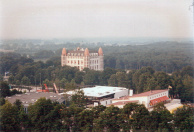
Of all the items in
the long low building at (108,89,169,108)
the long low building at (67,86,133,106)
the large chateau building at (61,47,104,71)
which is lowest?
the long low building at (67,86,133,106)

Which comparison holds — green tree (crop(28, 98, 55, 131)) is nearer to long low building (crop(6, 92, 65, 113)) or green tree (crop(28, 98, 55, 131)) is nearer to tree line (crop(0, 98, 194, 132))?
tree line (crop(0, 98, 194, 132))

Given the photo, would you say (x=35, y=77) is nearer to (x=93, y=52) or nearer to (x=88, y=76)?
(x=88, y=76)

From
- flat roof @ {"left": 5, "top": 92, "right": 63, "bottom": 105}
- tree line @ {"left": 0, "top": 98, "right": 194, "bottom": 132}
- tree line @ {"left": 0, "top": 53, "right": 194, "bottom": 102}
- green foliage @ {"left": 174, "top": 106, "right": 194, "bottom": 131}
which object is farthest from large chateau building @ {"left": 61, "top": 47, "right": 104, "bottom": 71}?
green foliage @ {"left": 174, "top": 106, "right": 194, "bottom": 131}

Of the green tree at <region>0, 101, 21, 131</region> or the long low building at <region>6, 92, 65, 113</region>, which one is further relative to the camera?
the long low building at <region>6, 92, 65, 113</region>

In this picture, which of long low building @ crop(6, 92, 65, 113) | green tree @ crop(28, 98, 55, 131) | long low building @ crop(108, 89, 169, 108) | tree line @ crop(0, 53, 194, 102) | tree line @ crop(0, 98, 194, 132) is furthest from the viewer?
tree line @ crop(0, 53, 194, 102)

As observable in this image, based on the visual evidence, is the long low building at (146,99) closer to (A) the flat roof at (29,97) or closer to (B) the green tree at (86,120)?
(B) the green tree at (86,120)

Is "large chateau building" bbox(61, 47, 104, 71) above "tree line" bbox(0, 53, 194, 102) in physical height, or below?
above

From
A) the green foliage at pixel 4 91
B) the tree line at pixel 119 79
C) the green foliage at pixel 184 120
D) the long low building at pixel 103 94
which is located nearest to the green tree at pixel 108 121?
the green foliage at pixel 184 120

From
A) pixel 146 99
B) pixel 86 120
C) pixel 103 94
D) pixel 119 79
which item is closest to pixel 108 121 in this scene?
pixel 86 120
